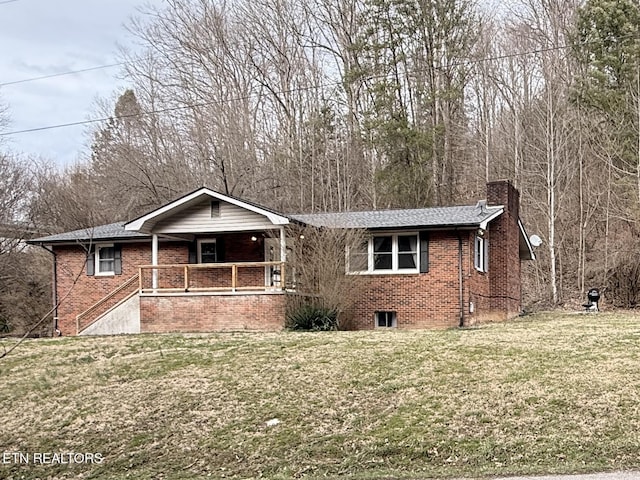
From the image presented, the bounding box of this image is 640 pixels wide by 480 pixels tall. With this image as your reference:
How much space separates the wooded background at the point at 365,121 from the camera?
2816 cm

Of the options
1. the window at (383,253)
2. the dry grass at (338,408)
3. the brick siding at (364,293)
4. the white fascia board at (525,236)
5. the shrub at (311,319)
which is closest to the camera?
the dry grass at (338,408)

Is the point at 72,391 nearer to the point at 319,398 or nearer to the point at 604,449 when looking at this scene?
the point at 319,398

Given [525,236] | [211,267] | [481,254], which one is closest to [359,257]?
[211,267]

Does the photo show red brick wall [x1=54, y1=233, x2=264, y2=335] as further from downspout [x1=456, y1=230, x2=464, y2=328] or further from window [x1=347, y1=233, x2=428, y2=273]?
downspout [x1=456, y1=230, x2=464, y2=328]

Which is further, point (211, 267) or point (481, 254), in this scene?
point (481, 254)

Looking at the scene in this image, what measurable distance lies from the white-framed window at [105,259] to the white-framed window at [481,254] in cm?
1086

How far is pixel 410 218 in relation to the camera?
2030 centimetres

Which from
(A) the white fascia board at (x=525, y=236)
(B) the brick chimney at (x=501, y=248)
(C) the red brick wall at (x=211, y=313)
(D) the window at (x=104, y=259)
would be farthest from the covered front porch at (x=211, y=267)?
(A) the white fascia board at (x=525, y=236)

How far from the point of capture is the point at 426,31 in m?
32.7

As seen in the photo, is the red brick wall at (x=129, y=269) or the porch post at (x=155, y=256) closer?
the porch post at (x=155, y=256)

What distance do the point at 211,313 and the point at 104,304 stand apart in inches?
206

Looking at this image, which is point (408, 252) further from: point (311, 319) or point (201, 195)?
point (201, 195)

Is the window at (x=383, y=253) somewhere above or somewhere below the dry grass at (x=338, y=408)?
→ above

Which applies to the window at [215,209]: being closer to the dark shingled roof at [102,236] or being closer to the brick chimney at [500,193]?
the dark shingled roof at [102,236]
